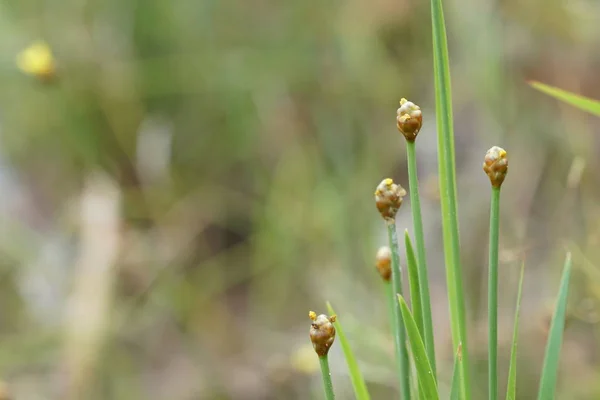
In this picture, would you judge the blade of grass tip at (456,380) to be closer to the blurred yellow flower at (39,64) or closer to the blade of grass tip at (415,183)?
the blade of grass tip at (415,183)

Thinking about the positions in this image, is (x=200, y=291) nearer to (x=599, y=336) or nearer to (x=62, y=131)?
(x=62, y=131)

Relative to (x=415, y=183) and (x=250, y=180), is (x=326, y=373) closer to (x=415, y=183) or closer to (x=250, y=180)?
(x=415, y=183)

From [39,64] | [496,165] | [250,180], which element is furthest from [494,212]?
[250,180]

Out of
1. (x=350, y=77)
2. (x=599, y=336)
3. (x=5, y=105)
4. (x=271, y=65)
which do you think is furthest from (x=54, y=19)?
(x=599, y=336)

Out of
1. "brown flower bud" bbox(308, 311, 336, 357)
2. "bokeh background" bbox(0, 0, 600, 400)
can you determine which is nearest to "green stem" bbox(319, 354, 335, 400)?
"brown flower bud" bbox(308, 311, 336, 357)

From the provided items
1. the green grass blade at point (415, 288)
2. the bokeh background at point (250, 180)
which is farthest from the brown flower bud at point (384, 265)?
the bokeh background at point (250, 180)
